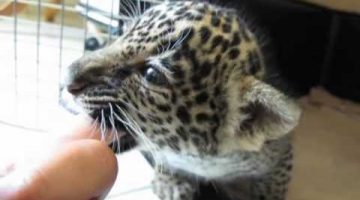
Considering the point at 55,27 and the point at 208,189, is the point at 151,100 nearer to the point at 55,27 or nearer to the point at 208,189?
the point at 208,189

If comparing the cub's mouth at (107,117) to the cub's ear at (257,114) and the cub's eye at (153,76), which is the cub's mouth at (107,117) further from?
the cub's ear at (257,114)

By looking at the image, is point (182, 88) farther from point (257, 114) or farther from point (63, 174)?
point (63, 174)

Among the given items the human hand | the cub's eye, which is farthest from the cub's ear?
the human hand

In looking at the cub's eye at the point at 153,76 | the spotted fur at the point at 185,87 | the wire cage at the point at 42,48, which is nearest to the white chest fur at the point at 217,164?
the spotted fur at the point at 185,87

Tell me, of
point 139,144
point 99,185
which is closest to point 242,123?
point 139,144

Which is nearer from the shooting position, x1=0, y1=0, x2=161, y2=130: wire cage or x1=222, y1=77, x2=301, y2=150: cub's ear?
x1=222, y1=77, x2=301, y2=150: cub's ear

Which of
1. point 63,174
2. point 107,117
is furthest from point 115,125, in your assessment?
point 63,174

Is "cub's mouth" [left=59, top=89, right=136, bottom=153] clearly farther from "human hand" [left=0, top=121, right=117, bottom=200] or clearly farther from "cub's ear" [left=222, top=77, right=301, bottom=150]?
"cub's ear" [left=222, top=77, right=301, bottom=150]
